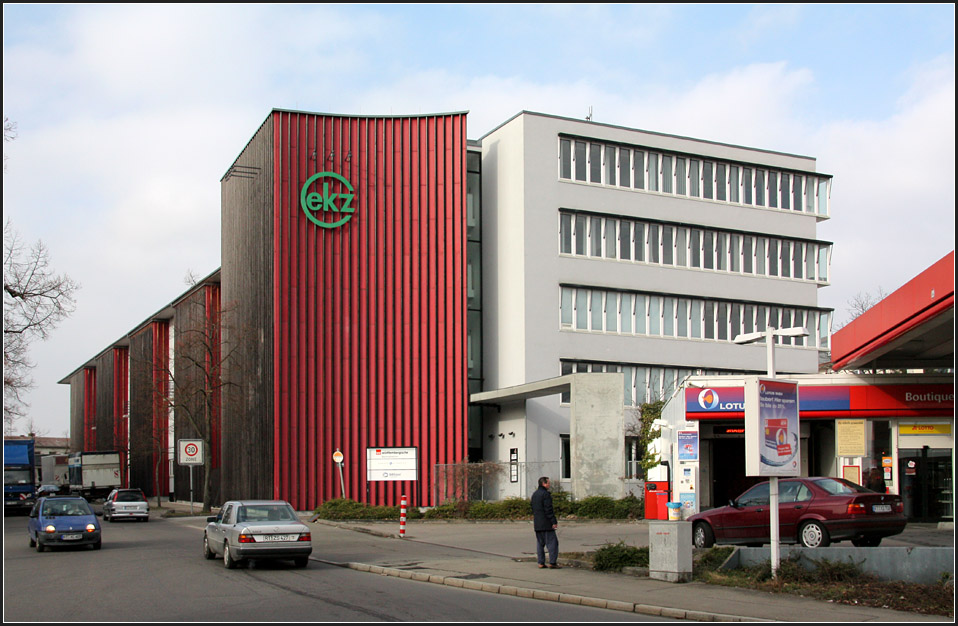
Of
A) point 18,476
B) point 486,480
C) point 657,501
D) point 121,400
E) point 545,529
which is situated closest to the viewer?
point 545,529

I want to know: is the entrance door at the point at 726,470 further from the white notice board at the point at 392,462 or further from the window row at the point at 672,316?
the white notice board at the point at 392,462

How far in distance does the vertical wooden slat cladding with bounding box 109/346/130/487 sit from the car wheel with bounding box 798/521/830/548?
253 feet

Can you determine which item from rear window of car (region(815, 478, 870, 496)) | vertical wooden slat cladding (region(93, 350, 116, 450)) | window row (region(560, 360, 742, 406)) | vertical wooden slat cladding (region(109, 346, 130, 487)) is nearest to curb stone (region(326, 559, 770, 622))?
rear window of car (region(815, 478, 870, 496))

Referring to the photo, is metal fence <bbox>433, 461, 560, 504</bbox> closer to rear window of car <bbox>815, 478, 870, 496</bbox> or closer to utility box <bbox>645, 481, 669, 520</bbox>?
utility box <bbox>645, 481, 669, 520</bbox>

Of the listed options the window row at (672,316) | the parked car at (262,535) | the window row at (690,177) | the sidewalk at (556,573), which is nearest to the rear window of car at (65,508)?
the sidewalk at (556,573)

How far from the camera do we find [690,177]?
171 ft

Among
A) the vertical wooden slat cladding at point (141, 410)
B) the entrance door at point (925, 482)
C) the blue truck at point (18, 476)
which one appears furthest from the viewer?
the vertical wooden slat cladding at point (141, 410)

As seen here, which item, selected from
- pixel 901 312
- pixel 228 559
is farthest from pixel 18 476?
pixel 901 312

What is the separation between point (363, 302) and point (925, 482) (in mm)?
25063

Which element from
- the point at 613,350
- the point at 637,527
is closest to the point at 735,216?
the point at 613,350

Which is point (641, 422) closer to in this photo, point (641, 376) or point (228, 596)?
point (641, 376)

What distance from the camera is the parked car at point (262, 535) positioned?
63.7ft

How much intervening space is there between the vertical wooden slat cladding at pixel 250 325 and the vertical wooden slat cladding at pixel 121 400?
40.8m

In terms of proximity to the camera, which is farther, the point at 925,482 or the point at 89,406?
the point at 89,406
